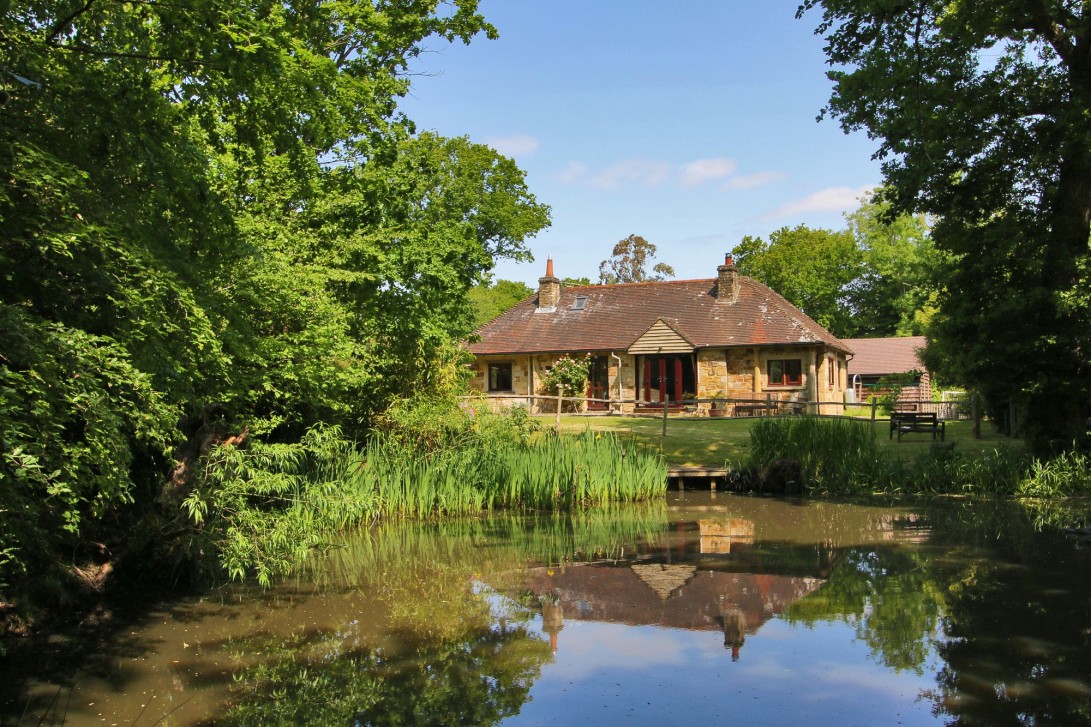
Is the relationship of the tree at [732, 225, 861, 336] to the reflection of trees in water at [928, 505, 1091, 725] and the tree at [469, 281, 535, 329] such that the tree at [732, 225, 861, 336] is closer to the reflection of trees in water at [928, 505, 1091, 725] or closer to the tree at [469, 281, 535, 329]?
the tree at [469, 281, 535, 329]

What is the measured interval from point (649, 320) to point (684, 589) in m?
22.6

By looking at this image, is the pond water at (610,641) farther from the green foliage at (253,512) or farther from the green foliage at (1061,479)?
the green foliage at (1061,479)

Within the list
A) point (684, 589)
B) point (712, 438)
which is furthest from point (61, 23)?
point (712, 438)

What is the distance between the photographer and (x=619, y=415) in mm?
25500

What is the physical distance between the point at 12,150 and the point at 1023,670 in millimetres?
7014

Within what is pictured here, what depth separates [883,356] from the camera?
41906 mm

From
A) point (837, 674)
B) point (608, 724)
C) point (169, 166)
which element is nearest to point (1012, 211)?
point (837, 674)

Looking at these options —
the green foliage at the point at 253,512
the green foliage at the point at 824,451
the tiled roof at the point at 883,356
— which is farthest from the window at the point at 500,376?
the green foliage at the point at 253,512

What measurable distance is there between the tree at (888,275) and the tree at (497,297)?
21.8m

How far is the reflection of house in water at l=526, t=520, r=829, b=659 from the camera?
743cm

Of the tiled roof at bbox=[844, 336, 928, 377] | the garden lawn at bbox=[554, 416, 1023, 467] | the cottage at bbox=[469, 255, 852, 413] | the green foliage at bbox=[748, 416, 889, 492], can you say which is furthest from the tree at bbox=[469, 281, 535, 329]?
the green foliage at bbox=[748, 416, 889, 492]

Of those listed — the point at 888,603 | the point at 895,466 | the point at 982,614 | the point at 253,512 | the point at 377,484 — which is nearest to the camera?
the point at 982,614

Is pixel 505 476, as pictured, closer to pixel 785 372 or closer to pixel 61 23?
pixel 61 23

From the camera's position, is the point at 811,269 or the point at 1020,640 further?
the point at 811,269
